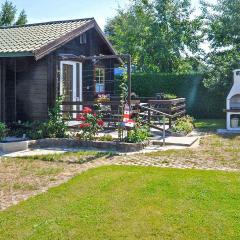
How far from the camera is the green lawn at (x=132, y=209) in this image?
450 cm

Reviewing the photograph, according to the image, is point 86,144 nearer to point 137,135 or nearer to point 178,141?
point 137,135

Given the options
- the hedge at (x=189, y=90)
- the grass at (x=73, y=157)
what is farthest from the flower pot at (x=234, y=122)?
the grass at (x=73, y=157)

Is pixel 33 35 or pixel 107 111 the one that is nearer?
pixel 107 111

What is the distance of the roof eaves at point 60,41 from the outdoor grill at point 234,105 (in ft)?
18.4

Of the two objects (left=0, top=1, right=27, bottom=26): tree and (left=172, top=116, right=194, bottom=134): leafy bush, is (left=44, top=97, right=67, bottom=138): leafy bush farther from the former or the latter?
(left=0, top=1, right=27, bottom=26): tree

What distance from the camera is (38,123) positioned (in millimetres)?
11570

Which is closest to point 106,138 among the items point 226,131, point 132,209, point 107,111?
point 107,111

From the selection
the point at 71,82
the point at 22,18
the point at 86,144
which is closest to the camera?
the point at 86,144

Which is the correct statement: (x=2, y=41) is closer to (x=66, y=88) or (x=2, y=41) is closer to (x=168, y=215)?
(x=66, y=88)

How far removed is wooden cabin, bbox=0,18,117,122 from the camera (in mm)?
11477

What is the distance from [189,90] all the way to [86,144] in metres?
10.1

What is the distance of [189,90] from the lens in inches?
760

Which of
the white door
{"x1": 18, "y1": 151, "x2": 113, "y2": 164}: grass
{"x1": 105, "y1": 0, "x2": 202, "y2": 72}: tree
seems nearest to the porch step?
{"x1": 18, "y1": 151, "x2": 113, "y2": 164}: grass

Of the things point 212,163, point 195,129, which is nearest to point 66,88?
point 195,129
